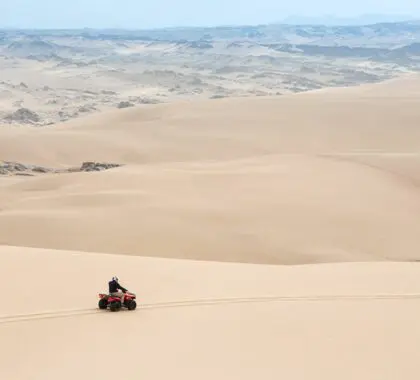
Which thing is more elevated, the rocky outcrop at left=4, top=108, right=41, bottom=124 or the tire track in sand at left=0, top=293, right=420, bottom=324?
the rocky outcrop at left=4, top=108, right=41, bottom=124

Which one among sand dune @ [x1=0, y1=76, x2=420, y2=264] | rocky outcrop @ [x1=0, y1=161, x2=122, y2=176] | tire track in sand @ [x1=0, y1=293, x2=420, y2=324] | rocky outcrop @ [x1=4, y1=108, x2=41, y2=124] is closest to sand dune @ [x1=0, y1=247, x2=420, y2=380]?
tire track in sand @ [x1=0, y1=293, x2=420, y2=324]

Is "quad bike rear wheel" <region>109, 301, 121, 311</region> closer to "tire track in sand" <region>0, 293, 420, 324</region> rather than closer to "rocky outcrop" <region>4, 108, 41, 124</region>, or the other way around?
"tire track in sand" <region>0, 293, 420, 324</region>

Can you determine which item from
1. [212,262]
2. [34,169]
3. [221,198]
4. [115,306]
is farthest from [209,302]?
[34,169]

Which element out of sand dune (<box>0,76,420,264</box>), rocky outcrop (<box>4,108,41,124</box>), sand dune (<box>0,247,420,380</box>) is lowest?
sand dune (<box>0,247,420,380</box>)

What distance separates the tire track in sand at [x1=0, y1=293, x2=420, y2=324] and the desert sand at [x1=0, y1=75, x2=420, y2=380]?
22mm

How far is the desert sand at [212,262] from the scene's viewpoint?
5.08m

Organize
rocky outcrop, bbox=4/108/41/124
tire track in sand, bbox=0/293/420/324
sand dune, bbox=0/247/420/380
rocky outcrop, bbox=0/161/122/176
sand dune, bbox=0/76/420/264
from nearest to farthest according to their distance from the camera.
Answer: sand dune, bbox=0/247/420/380
tire track in sand, bbox=0/293/420/324
sand dune, bbox=0/76/420/264
rocky outcrop, bbox=0/161/122/176
rocky outcrop, bbox=4/108/41/124

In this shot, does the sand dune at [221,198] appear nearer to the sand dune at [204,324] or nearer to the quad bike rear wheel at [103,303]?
the sand dune at [204,324]

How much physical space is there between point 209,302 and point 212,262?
7.65ft

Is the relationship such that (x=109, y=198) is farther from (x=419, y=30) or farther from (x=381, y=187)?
(x=419, y=30)

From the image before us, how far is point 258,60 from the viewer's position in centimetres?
7806

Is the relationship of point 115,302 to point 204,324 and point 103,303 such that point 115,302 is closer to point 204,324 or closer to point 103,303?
point 103,303

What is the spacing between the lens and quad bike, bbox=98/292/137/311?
19.4ft

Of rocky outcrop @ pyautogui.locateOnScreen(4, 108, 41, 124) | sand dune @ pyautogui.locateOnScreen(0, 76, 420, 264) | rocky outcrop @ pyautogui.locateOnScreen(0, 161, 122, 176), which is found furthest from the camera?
rocky outcrop @ pyautogui.locateOnScreen(4, 108, 41, 124)
